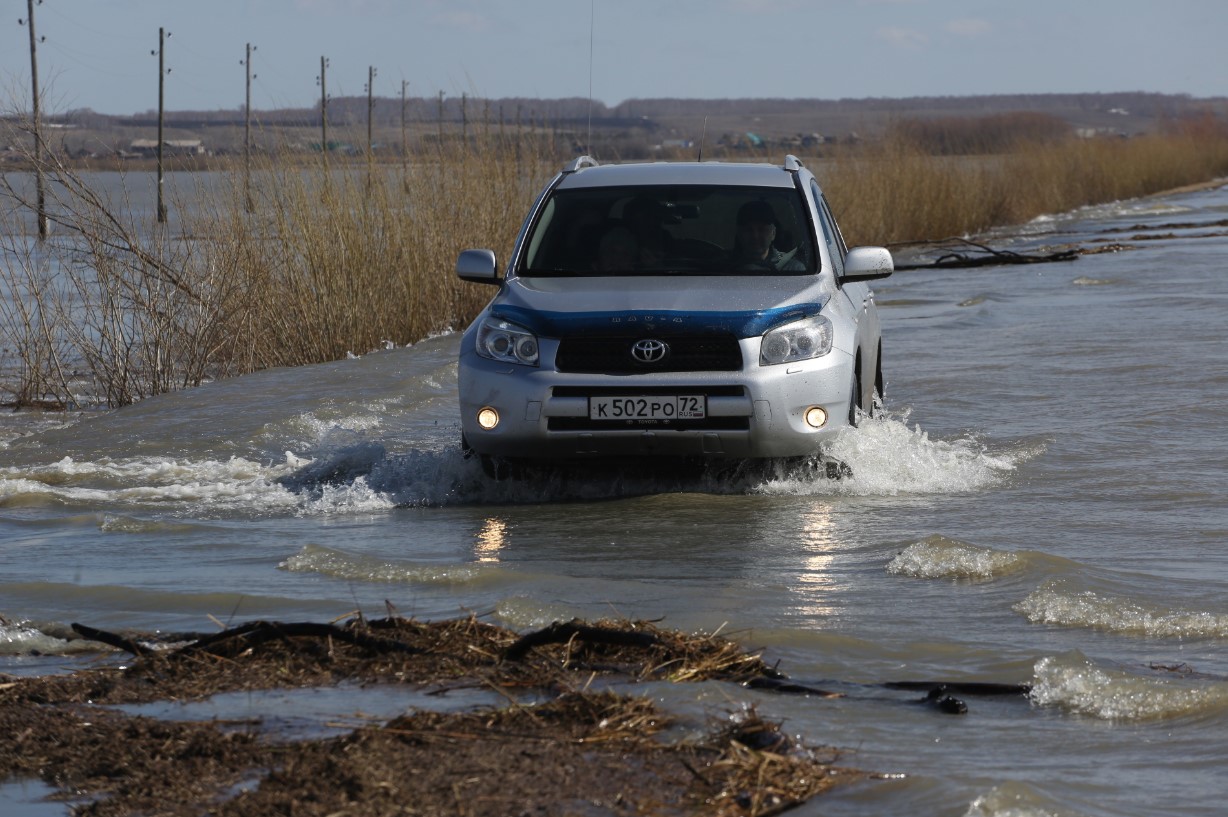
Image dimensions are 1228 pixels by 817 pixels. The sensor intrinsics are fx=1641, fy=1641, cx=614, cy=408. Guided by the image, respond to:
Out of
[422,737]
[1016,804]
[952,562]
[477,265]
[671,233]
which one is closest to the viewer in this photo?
[1016,804]

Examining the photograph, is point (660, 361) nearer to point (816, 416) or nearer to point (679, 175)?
point (816, 416)

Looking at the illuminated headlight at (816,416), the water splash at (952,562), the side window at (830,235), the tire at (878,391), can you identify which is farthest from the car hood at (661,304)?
the tire at (878,391)

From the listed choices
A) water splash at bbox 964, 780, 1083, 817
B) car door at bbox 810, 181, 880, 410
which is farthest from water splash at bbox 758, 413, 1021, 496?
water splash at bbox 964, 780, 1083, 817

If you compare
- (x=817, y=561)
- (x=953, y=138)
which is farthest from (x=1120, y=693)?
(x=953, y=138)

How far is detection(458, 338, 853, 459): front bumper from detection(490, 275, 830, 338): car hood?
135mm

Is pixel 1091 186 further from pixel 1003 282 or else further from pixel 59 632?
pixel 59 632

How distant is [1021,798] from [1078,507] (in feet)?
13.7

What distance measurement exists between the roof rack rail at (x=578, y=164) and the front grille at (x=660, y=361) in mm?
1938

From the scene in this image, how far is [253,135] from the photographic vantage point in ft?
45.3

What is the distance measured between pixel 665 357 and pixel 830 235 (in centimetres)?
184

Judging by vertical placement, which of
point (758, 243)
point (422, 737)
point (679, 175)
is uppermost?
point (679, 175)

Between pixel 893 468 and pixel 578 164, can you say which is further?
pixel 578 164

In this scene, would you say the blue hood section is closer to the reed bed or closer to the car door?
the car door

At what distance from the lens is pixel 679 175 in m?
8.55
